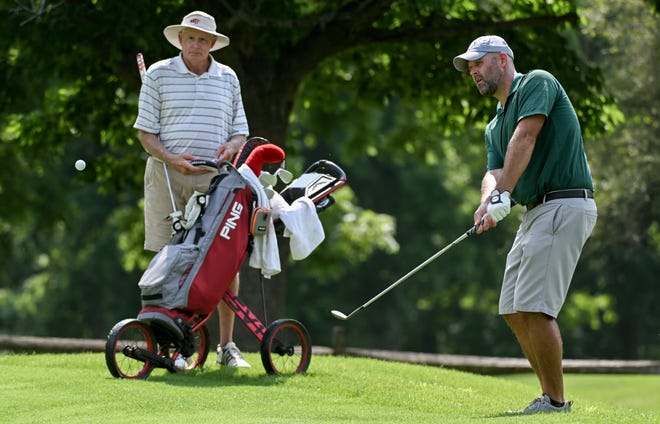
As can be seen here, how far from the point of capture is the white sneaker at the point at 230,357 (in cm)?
900

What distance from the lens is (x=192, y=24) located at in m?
8.70

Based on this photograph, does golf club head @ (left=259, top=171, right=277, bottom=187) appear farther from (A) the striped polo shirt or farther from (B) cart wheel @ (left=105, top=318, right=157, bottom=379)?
(B) cart wheel @ (left=105, top=318, right=157, bottom=379)

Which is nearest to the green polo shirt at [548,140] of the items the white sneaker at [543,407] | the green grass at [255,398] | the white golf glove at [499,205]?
the white golf glove at [499,205]

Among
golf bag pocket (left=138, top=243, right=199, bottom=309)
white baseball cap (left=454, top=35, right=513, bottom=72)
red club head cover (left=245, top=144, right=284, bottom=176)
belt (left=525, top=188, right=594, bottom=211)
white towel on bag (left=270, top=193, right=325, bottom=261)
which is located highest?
white baseball cap (left=454, top=35, right=513, bottom=72)

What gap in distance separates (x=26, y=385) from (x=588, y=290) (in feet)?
116

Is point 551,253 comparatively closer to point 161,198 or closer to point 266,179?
point 266,179

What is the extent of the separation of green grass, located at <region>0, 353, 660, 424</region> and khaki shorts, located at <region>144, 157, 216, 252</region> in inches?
37.0

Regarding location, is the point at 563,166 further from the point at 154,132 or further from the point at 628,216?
the point at 628,216

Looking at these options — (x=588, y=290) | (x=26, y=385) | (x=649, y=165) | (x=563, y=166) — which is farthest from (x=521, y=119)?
(x=588, y=290)

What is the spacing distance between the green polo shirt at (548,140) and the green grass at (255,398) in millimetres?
1230

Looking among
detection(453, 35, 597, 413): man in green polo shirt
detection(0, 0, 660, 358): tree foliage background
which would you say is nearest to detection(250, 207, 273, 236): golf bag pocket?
detection(453, 35, 597, 413): man in green polo shirt

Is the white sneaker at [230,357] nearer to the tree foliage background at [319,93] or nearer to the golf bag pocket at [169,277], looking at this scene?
the golf bag pocket at [169,277]

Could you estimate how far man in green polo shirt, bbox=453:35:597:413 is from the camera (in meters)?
7.06

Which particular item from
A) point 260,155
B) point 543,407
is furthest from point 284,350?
point 543,407
